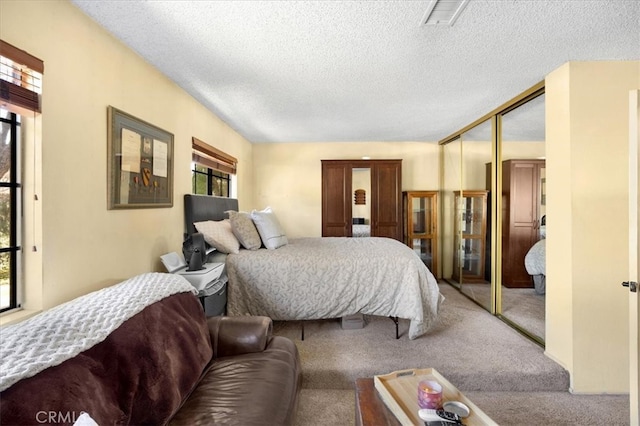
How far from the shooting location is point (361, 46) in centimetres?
187

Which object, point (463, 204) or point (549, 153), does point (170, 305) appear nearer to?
point (549, 153)

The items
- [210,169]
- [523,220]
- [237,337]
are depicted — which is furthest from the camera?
[210,169]

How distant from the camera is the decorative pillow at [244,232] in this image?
280cm

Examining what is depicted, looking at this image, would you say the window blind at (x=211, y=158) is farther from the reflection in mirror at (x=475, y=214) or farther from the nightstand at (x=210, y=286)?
the reflection in mirror at (x=475, y=214)

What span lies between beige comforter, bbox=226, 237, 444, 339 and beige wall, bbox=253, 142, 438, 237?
2.35 metres

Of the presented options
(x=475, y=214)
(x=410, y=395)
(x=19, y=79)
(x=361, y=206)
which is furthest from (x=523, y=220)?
(x=19, y=79)

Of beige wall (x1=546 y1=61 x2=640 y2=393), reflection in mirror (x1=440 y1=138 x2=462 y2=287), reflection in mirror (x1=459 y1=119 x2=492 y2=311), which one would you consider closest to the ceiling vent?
beige wall (x1=546 y1=61 x2=640 y2=393)

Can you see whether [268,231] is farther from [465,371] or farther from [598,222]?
[598,222]

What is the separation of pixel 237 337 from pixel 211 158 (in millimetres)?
2218

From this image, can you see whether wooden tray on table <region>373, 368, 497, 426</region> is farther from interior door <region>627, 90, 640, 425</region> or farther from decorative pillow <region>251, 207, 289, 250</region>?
decorative pillow <region>251, 207, 289, 250</region>

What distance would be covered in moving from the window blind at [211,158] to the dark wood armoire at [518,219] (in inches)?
139

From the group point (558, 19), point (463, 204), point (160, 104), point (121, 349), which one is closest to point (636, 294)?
point (558, 19)

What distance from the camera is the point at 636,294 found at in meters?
1.39

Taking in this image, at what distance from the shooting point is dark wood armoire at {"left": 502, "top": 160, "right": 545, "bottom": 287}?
324cm
